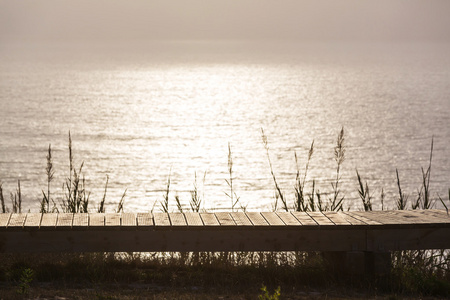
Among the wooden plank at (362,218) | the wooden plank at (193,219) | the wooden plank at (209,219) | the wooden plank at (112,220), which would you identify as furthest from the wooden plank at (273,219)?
the wooden plank at (112,220)

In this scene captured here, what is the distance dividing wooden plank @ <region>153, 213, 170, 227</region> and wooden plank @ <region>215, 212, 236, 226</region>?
419 millimetres

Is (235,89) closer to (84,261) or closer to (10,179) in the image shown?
(10,179)

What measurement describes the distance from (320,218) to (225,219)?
792 mm

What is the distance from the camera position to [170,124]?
5725 cm

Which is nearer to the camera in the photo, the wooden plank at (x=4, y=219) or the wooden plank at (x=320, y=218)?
the wooden plank at (x=4, y=219)

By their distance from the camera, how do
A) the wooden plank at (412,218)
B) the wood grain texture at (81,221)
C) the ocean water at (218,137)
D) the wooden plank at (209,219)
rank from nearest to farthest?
the wood grain texture at (81,221) → the wooden plank at (209,219) → the wooden plank at (412,218) → the ocean water at (218,137)

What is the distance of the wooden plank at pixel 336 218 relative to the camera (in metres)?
6.35

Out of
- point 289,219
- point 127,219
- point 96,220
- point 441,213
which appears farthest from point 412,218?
point 96,220

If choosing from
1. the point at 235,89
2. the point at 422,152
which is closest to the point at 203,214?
the point at 422,152

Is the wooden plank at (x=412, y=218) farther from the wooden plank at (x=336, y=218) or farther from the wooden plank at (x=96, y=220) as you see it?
the wooden plank at (x=96, y=220)

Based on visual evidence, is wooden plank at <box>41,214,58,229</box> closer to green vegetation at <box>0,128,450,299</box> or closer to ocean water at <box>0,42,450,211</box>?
green vegetation at <box>0,128,450,299</box>

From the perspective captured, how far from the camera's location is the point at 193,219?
6434mm

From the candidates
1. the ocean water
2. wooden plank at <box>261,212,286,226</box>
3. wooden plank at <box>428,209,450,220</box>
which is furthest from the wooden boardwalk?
the ocean water

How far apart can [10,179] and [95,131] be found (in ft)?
59.0
